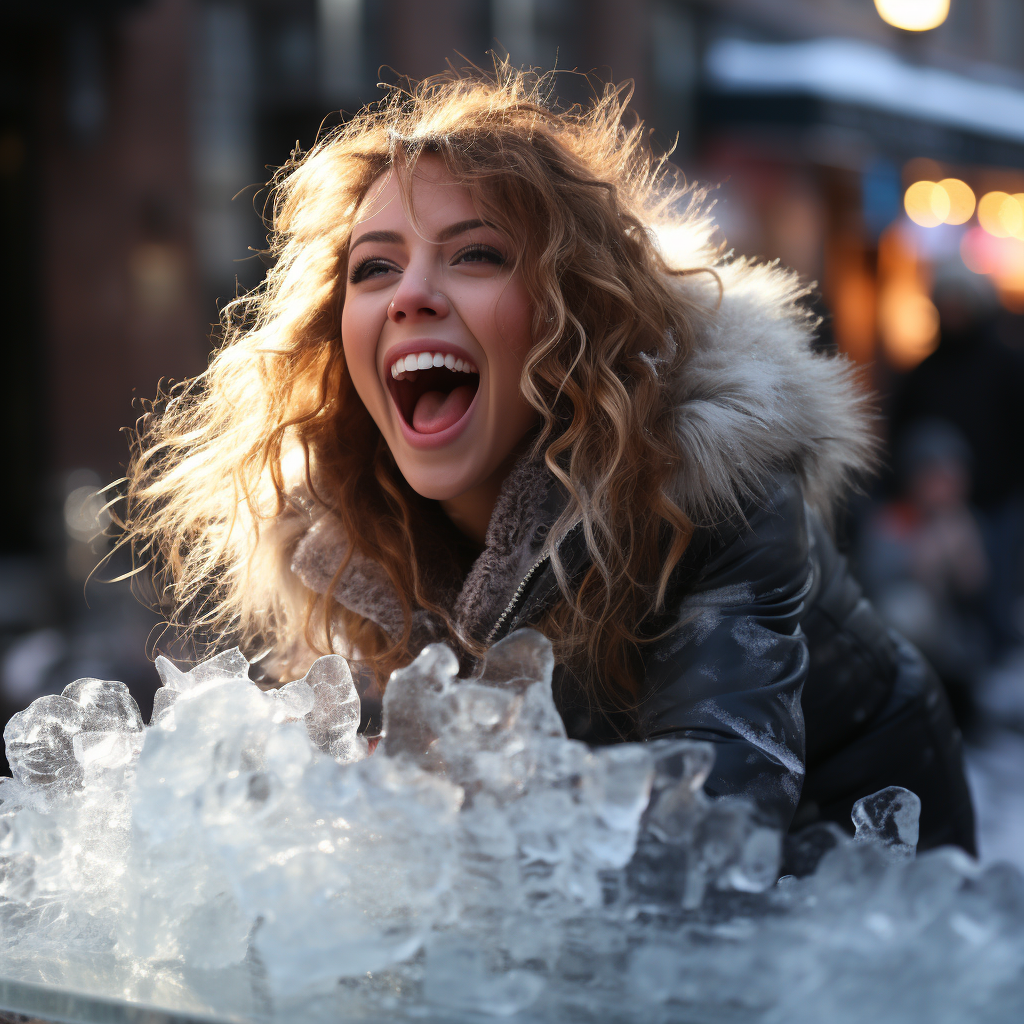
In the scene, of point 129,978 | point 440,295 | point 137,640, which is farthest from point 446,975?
point 137,640

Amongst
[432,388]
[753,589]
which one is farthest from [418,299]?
[753,589]

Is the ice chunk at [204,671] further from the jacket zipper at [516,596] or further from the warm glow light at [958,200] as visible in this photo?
the warm glow light at [958,200]

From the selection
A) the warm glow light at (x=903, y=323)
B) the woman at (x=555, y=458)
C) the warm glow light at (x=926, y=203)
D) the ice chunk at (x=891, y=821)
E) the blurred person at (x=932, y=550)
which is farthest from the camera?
the warm glow light at (x=903, y=323)

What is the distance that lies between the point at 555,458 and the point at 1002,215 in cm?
1532

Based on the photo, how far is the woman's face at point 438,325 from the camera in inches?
58.2

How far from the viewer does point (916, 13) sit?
5770 mm

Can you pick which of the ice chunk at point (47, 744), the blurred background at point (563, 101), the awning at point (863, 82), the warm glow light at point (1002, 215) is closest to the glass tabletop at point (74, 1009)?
the ice chunk at point (47, 744)

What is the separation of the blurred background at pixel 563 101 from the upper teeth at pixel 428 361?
0.62 meters

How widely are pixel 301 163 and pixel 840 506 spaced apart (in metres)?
1.12

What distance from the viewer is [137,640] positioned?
16.8ft

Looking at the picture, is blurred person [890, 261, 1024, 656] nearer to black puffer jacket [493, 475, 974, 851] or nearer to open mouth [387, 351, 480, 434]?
black puffer jacket [493, 475, 974, 851]

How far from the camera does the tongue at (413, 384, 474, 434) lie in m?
1.55

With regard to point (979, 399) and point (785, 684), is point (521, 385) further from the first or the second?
point (979, 399)

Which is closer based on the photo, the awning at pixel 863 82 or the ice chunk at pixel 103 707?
the ice chunk at pixel 103 707
